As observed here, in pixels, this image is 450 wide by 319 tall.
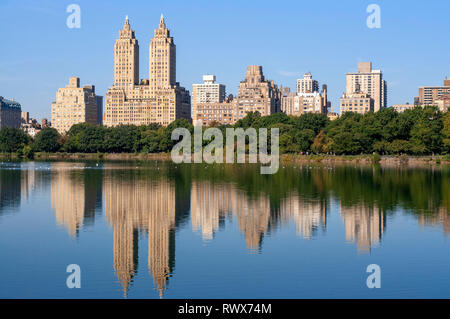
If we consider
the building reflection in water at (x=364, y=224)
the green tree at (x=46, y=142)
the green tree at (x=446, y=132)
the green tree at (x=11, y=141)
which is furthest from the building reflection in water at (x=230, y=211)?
the green tree at (x=11, y=141)

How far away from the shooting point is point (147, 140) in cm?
12525

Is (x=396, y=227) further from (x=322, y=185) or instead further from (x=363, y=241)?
(x=322, y=185)

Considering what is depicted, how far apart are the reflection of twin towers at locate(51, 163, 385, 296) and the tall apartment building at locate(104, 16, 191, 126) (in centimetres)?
14450

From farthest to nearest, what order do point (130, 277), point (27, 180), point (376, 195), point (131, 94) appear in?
point (131, 94)
point (27, 180)
point (376, 195)
point (130, 277)

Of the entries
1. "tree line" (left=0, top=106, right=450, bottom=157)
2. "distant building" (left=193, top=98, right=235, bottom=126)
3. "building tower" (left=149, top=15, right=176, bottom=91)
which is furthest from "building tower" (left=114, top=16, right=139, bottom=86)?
"tree line" (left=0, top=106, right=450, bottom=157)

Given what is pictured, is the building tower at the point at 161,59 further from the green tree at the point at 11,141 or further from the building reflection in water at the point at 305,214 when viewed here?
the building reflection in water at the point at 305,214

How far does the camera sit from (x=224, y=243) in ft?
74.9

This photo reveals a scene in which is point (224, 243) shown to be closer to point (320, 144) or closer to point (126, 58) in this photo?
point (320, 144)

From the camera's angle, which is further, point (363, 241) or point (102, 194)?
point (102, 194)

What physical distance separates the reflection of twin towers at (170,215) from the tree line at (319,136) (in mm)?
50585

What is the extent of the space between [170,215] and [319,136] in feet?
234

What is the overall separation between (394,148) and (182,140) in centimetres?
4322
